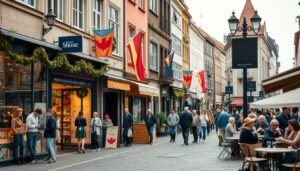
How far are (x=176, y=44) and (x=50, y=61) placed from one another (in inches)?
1181

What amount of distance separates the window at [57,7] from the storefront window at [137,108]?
10.2m

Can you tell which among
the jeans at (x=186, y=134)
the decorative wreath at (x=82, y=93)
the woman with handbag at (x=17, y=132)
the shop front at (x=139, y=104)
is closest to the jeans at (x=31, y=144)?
the woman with handbag at (x=17, y=132)

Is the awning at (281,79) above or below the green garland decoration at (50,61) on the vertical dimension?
below

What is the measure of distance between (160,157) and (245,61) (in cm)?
466

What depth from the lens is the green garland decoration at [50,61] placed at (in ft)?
48.5

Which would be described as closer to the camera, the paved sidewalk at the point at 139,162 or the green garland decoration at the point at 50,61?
the paved sidewalk at the point at 139,162

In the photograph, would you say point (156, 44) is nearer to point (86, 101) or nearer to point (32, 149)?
point (86, 101)

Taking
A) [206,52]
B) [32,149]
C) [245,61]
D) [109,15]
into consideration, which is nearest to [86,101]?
[109,15]

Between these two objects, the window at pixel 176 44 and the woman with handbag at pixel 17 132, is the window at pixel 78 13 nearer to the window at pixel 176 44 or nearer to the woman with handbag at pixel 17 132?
the woman with handbag at pixel 17 132

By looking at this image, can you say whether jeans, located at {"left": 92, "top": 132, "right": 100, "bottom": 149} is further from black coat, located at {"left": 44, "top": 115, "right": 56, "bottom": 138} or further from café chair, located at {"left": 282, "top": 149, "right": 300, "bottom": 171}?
café chair, located at {"left": 282, "top": 149, "right": 300, "bottom": 171}

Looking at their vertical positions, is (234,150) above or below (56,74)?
below

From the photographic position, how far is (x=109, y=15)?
→ 25234mm

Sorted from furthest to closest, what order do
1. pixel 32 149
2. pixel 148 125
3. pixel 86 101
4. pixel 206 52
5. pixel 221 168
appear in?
pixel 206 52 < pixel 148 125 < pixel 86 101 < pixel 32 149 < pixel 221 168

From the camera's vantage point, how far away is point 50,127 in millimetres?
16281
